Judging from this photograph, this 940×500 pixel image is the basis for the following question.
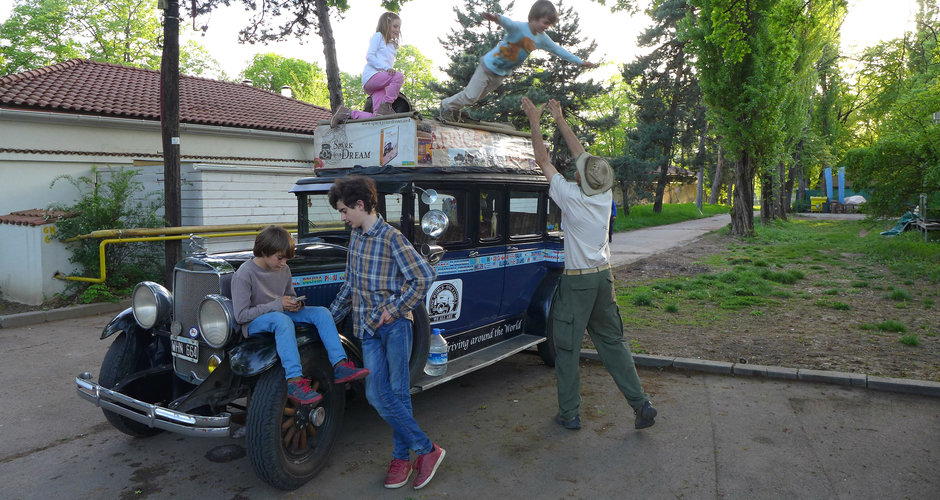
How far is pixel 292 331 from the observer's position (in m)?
3.71

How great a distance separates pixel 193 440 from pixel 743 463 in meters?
4.09

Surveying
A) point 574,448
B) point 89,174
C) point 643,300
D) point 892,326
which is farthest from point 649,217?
point 574,448

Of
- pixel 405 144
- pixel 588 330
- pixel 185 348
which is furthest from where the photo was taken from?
pixel 405 144

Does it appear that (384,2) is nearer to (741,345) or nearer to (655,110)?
(741,345)

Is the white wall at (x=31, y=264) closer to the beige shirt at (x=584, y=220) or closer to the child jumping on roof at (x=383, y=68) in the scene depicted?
the child jumping on roof at (x=383, y=68)

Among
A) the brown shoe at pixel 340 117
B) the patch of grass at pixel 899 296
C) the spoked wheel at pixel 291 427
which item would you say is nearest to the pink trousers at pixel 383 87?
the brown shoe at pixel 340 117

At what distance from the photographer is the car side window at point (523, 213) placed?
A: 5.78 meters

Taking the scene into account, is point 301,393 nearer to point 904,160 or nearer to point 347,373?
point 347,373

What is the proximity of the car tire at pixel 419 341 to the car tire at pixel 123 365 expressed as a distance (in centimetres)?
201

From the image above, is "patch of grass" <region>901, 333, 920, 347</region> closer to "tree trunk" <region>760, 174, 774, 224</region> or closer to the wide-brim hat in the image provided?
the wide-brim hat

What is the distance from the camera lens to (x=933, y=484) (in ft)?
12.1

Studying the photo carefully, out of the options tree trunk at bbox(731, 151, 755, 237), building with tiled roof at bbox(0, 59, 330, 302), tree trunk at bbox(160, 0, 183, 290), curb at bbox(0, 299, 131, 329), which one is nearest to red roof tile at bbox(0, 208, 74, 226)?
building with tiled roof at bbox(0, 59, 330, 302)

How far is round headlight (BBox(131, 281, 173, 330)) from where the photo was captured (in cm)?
434

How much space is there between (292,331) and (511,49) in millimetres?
3170
